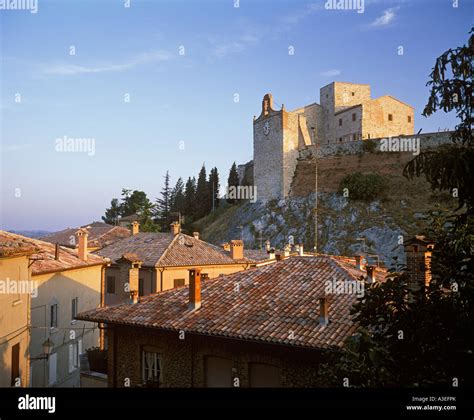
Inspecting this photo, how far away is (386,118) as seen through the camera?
62.6 meters

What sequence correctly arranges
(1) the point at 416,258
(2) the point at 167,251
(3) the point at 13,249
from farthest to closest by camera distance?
(2) the point at 167,251, (3) the point at 13,249, (1) the point at 416,258

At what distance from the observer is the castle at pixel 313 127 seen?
60.9 meters

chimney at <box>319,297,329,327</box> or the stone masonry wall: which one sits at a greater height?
chimney at <box>319,297,329,327</box>

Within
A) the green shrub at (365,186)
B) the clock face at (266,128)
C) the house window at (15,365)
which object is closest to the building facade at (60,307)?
the house window at (15,365)

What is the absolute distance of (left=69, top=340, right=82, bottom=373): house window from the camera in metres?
20.7

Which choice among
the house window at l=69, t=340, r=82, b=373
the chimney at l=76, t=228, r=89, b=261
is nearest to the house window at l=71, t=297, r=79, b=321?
the house window at l=69, t=340, r=82, b=373

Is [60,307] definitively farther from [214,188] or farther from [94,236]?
[214,188]

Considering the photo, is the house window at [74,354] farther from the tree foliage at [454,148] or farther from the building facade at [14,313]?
the tree foliage at [454,148]

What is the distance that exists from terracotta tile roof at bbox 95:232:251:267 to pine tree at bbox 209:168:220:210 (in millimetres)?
42642

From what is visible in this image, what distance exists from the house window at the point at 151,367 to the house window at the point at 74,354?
8.92m

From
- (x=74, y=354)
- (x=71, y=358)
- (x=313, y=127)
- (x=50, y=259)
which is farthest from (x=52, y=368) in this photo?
(x=313, y=127)

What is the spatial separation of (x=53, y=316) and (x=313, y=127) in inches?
2122

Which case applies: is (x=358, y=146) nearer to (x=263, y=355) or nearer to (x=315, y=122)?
(x=315, y=122)

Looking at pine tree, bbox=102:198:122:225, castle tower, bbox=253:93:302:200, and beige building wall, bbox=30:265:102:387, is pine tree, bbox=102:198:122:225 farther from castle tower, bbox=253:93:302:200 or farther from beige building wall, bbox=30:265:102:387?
beige building wall, bbox=30:265:102:387
